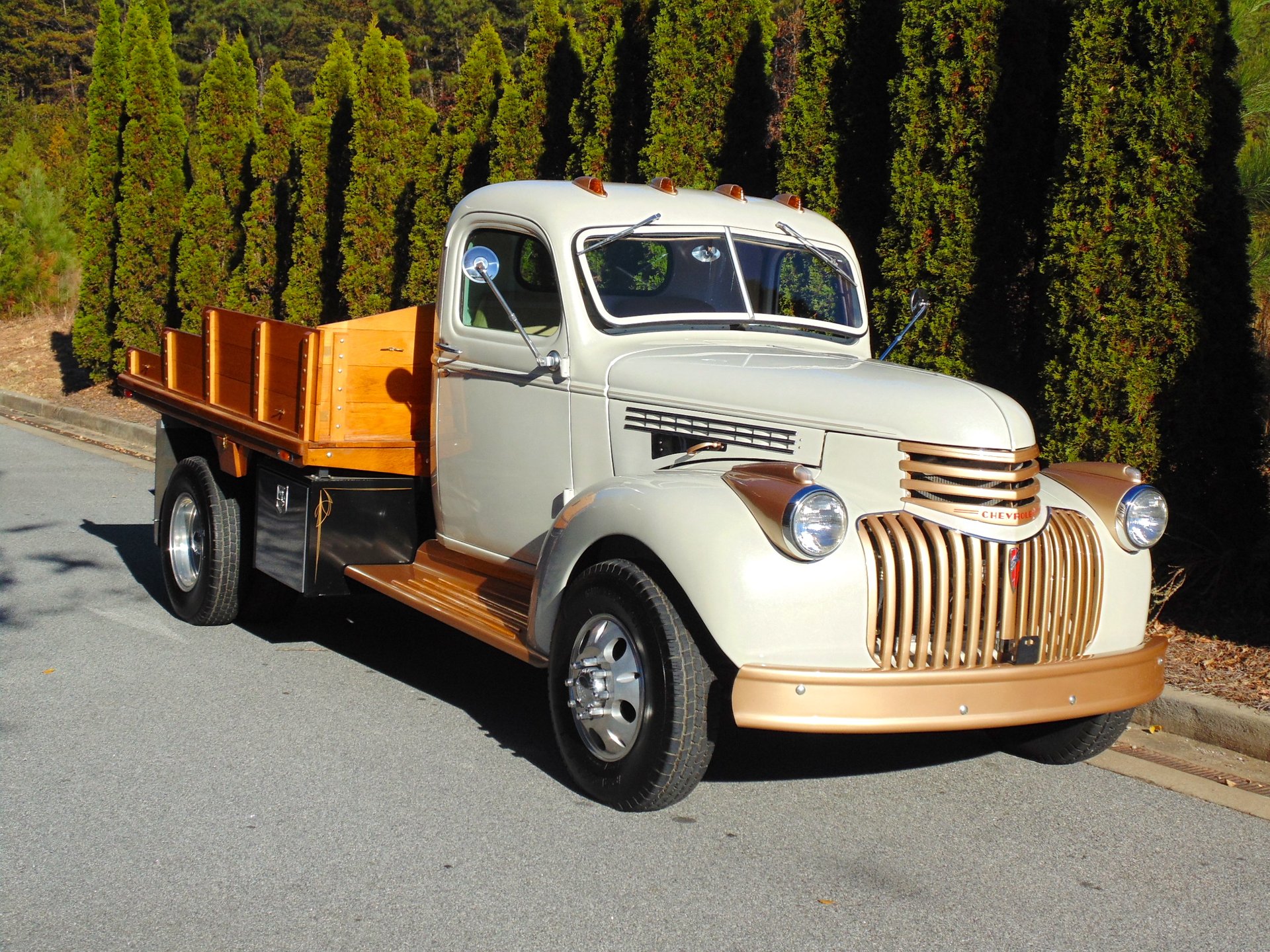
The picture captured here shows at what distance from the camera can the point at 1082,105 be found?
6535 millimetres

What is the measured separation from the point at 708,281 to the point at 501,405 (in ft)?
3.26

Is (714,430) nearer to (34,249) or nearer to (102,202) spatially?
(102,202)

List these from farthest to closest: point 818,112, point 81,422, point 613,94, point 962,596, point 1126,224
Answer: point 81,422, point 613,94, point 818,112, point 1126,224, point 962,596

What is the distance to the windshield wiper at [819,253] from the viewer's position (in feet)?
18.8

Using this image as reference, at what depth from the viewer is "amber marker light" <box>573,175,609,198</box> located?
5500 mm

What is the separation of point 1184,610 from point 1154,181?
7.02 feet

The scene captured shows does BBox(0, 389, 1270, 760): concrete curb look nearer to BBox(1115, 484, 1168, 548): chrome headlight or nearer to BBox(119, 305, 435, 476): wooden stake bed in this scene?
BBox(1115, 484, 1168, 548): chrome headlight

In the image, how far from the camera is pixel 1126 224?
640 cm

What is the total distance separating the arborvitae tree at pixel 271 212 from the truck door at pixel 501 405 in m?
10.9

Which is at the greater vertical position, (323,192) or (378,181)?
(378,181)

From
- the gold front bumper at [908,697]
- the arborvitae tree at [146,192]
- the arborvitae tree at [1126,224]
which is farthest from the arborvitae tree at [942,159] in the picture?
the arborvitae tree at [146,192]

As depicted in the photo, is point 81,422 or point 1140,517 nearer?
point 1140,517

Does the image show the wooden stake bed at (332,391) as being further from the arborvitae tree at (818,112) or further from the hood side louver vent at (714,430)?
the arborvitae tree at (818,112)

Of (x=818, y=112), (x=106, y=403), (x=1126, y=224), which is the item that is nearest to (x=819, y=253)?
(x=1126, y=224)
